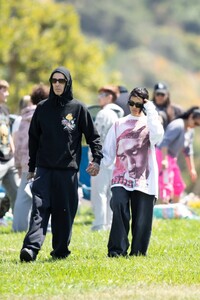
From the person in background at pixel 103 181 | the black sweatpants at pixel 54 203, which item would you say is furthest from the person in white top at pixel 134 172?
the person in background at pixel 103 181

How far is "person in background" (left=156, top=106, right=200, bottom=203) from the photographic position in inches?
653

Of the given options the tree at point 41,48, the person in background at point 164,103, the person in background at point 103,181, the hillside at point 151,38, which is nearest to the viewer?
the person in background at point 103,181

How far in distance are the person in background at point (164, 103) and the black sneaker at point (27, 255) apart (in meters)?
6.37

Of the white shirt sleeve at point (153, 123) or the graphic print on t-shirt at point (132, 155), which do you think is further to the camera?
the graphic print on t-shirt at point (132, 155)

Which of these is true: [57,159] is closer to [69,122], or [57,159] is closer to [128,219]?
[69,122]

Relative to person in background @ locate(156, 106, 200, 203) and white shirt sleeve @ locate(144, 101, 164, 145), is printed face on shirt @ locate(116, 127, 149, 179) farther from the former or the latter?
person in background @ locate(156, 106, 200, 203)

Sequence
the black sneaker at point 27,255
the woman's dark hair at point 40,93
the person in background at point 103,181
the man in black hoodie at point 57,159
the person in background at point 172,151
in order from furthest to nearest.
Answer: the person in background at point 172,151 → the person in background at point 103,181 → the woman's dark hair at point 40,93 → the man in black hoodie at point 57,159 → the black sneaker at point 27,255

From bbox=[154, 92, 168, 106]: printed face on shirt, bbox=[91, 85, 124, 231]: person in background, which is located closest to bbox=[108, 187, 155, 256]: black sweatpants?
bbox=[91, 85, 124, 231]: person in background

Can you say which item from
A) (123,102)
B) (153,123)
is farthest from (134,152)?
(123,102)

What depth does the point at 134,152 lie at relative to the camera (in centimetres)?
1123

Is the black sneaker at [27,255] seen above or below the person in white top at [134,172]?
below

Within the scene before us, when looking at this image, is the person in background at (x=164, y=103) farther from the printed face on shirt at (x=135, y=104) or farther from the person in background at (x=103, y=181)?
the printed face on shirt at (x=135, y=104)

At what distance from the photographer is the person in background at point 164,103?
55.5 feet

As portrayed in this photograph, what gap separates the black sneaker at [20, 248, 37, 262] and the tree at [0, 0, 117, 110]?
3282cm
